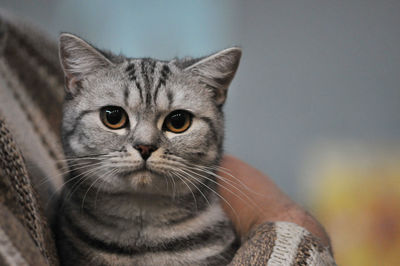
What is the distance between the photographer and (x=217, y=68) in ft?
3.22

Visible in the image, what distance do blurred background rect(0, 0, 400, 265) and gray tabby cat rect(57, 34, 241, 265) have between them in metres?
1.08

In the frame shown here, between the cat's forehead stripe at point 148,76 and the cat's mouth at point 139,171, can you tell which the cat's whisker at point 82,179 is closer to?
the cat's mouth at point 139,171

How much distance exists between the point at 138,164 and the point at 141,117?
0.35 feet

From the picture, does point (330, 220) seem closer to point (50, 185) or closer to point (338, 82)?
point (338, 82)

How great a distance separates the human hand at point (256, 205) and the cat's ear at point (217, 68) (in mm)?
209

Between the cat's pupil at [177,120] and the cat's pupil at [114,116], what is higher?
the cat's pupil at [114,116]

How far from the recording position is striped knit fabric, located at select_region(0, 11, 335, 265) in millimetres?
509

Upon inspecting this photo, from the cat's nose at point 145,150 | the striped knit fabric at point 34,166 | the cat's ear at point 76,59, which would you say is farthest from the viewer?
the cat's ear at point 76,59

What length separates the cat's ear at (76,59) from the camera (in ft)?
2.98

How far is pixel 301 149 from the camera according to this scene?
2.20 metres

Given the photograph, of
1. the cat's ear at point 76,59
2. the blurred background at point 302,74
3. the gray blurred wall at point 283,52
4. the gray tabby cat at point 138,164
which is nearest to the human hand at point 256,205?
the gray tabby cat at point 138,164

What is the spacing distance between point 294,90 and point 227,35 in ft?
1.54

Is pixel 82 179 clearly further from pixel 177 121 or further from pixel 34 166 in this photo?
pixel 177 121

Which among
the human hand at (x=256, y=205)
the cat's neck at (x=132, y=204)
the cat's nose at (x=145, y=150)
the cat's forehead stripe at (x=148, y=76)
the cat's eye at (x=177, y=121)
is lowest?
the human hand at (x=256, y=205)
